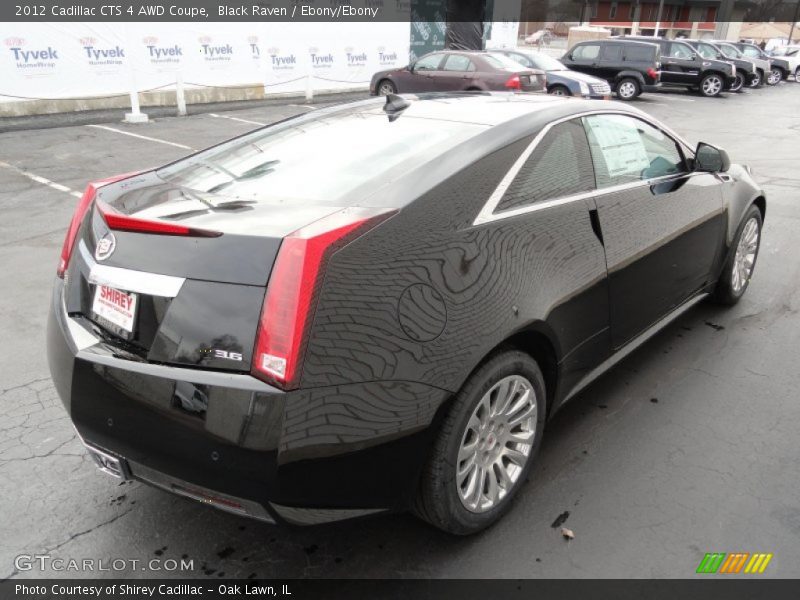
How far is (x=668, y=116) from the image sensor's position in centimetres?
1762

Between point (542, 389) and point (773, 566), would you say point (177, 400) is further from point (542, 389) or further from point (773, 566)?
point (773, 566)

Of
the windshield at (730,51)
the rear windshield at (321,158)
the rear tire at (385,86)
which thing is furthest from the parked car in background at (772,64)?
the rear windshield at (321,158)

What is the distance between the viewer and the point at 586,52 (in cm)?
2186

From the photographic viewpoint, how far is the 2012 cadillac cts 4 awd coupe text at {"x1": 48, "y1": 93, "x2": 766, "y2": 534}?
1.98m

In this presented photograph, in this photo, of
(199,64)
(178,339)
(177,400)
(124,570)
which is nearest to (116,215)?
(178,339)

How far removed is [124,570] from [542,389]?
1.75 m

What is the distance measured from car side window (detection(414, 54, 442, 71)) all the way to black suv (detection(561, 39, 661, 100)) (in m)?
7.51

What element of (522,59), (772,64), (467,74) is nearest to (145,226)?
(467,74)

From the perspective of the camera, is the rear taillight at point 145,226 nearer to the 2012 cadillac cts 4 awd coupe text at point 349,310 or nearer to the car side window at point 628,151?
the 2012 cadillac cts 4 awd coupe text at point 349,310

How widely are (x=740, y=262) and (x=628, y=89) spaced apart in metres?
18.2

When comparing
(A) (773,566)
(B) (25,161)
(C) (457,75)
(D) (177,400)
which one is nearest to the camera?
(D) (177,400)

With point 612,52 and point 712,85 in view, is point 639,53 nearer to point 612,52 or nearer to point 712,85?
point 612,52

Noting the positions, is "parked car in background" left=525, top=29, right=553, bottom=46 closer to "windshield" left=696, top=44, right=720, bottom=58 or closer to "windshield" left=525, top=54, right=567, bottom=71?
"windshield" left=696, top=44, right=720, bottom=58

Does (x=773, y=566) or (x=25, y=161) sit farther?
(x=25, y=161)
